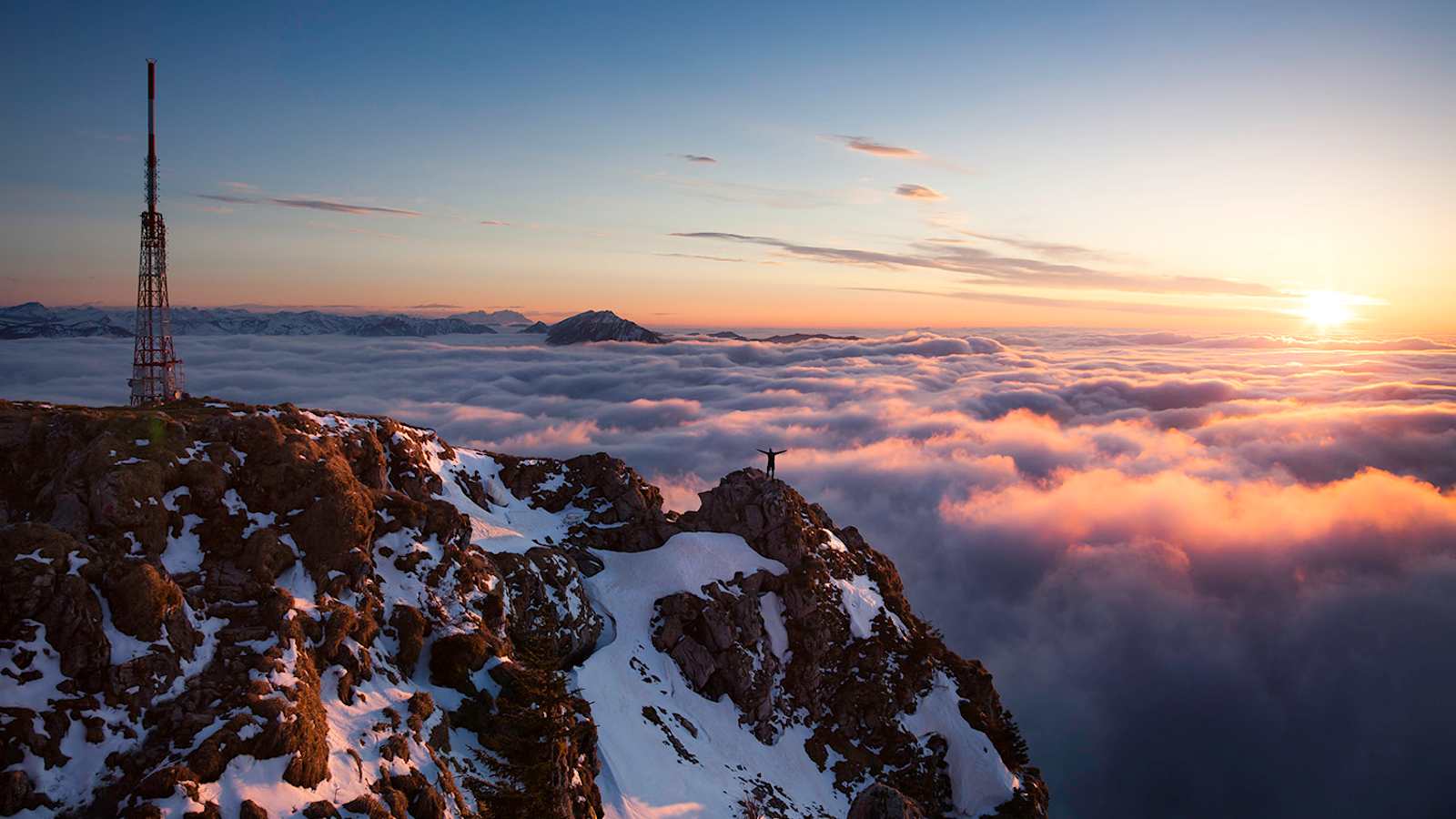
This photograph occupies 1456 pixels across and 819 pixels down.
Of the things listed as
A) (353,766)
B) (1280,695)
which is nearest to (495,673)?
(353,766)

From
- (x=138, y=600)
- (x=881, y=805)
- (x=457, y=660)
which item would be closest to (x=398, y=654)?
(x=457, y=660)

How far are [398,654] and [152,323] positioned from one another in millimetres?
56094

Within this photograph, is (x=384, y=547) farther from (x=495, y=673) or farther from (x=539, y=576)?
(x=539, y=576)

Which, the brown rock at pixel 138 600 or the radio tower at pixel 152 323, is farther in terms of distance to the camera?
the radio tower at pixel 152 323

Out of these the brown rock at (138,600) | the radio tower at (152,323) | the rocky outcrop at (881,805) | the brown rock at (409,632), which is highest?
the radio tower at (152,323)

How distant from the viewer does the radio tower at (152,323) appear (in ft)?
234

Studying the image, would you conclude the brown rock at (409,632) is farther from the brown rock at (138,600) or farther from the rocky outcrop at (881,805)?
the rocky outcrop at (881,805)

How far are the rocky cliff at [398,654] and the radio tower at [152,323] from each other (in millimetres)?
29123

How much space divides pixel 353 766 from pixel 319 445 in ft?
85.4

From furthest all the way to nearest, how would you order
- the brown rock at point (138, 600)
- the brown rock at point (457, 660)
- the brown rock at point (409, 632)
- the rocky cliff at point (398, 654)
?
the brown rock at point (457, 660), the brown rock at point (409, 632), the brown rock at point (138, 600), the rocky cliff at point (398, 654)

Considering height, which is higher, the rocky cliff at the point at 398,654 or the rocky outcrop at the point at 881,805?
the rocky cliff at the point at 398,654

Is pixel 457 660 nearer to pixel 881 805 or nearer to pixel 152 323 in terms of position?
pixel 881 805

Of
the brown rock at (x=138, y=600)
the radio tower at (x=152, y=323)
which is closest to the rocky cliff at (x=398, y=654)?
the brown rock at (x=138, y=600)

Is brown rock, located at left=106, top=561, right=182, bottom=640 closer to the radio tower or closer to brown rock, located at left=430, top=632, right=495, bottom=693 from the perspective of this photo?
brown rock, located at left=430, top=632, right=495, bottom=693
